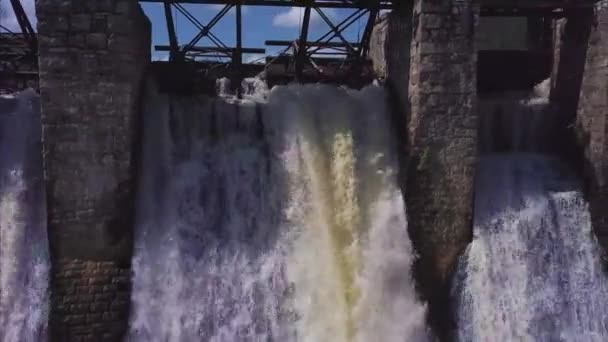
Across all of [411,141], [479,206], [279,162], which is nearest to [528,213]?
[479,206]

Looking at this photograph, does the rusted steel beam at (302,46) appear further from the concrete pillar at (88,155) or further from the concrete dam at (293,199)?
the concrete pillar at (88,155)

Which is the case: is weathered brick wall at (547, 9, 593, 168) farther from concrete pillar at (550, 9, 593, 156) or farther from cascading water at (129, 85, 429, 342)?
cascading water at (129, 85, 429, 342)

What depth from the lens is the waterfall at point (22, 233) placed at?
6.31 meters

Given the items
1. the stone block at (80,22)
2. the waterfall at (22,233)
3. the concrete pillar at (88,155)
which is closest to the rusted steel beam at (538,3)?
the concrete pillar at (88,155)

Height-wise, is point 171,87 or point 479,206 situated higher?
point 171,87

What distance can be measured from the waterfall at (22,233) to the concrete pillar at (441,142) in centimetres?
418

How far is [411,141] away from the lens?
23.4 ft

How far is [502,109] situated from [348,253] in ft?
10.8

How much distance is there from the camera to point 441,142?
7.11 metres

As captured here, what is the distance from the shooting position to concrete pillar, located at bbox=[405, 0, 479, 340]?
6957 millimetres

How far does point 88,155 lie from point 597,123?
6.19 m

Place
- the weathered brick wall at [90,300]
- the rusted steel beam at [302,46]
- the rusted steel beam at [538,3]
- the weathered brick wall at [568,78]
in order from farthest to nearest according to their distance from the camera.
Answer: the weathered brick wall at [568,78]
the rusted steel beam at [302,46]
the rusted steel beam at [538,3]
the weathered brick wall at [90,300]

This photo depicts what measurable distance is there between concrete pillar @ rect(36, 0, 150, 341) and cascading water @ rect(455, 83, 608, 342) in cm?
401

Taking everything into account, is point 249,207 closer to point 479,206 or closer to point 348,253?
point 348,253
